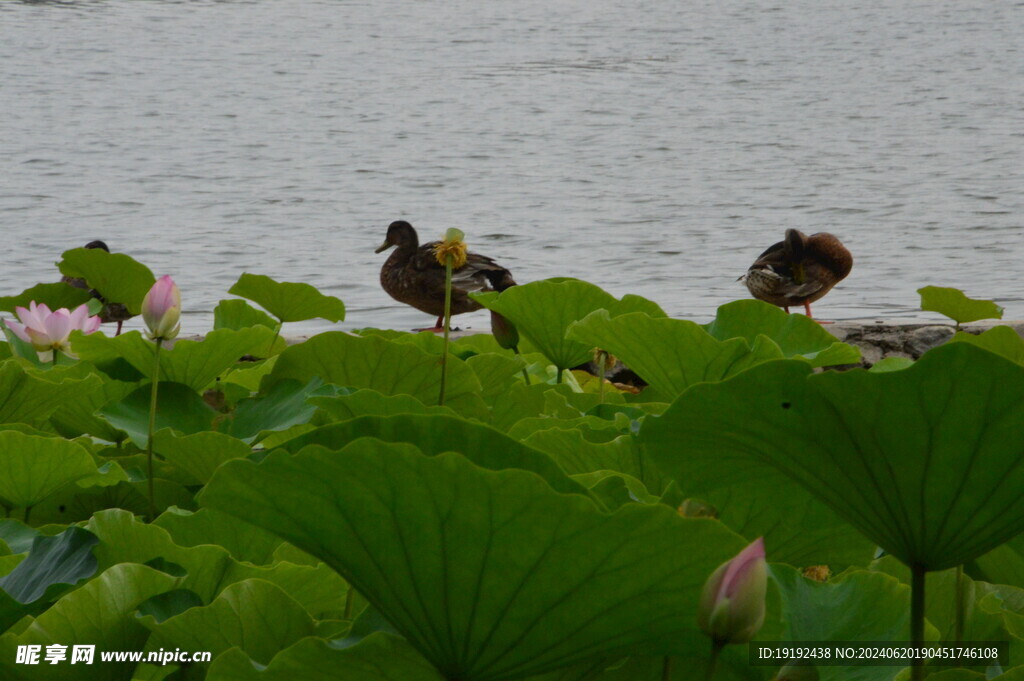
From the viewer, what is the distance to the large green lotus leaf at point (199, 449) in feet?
2.11

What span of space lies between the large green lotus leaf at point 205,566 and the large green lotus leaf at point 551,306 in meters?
0.45

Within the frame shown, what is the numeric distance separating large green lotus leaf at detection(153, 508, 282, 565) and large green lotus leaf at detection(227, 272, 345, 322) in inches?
22.8

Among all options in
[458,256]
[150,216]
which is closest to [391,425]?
[458,256]

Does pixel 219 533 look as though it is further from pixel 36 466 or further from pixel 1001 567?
pixel 1001 567

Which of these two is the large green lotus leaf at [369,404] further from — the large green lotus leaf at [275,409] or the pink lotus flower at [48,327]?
the pink lotus flower at [48,327]

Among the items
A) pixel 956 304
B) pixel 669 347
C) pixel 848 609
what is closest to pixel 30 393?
pixel 669 347

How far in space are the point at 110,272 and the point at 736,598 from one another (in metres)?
1.15

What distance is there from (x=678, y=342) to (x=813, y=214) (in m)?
5.42

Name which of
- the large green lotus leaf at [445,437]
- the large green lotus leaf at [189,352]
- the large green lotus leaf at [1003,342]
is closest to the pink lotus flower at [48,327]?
the large green lotus leaf at [189,352]

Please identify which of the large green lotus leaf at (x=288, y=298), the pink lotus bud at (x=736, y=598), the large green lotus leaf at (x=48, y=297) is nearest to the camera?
the pink lotus bud at (x=736, y=598)

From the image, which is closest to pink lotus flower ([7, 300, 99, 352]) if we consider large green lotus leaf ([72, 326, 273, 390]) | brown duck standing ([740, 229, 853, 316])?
large green lotus leaf ([72, 326, 273, 390])

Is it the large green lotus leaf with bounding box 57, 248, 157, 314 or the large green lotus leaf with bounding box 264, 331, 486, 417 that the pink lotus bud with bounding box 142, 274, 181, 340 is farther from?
the large green lotus leaf with bounding box 57, 248, 157, 314

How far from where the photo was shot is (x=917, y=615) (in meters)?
0.37

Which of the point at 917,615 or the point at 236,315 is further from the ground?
the point at 917,615
